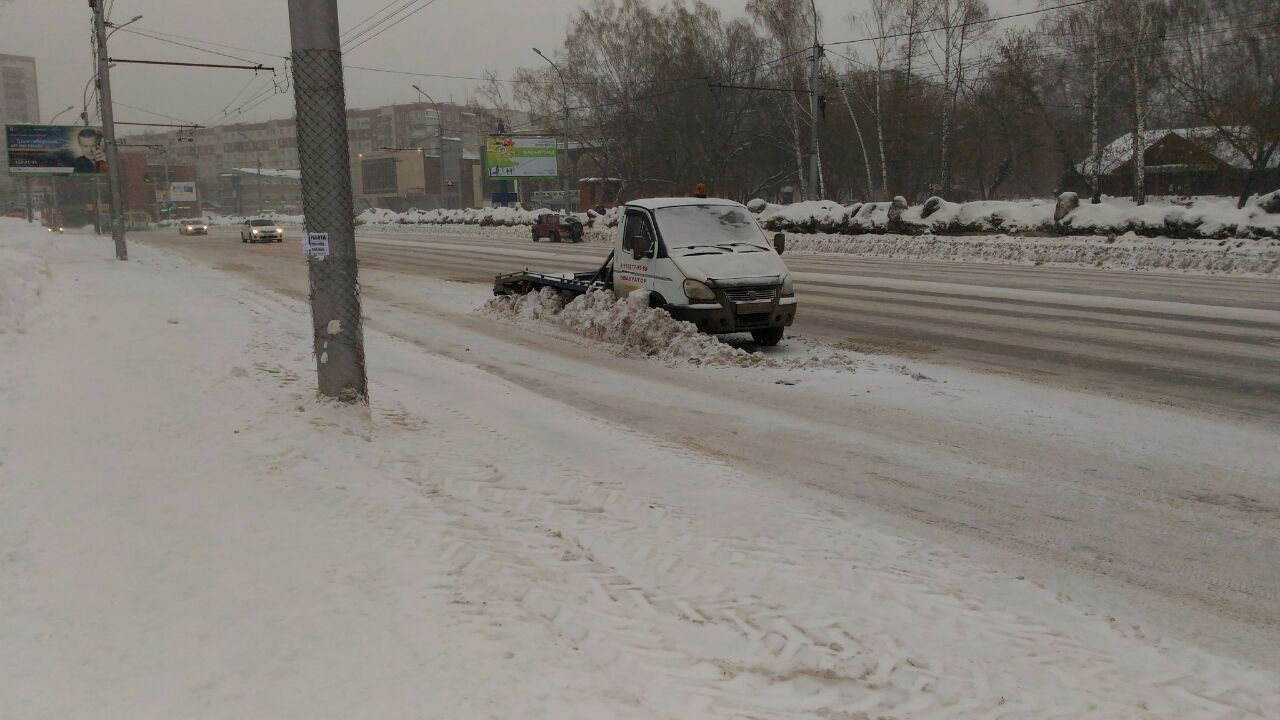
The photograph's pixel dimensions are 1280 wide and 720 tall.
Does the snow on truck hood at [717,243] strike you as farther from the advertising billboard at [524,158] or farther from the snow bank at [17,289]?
the advertising billboard at [524,158]

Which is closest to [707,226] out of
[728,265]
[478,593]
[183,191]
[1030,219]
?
[728,265]

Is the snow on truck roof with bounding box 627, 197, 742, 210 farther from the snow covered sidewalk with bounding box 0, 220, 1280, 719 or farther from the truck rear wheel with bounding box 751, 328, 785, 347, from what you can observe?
the snow covered sidewalk with bounding box 0, 220, 1280, 719

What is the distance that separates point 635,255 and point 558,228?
33.1 m

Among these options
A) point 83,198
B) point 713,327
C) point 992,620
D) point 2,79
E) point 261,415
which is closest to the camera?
point 992,620

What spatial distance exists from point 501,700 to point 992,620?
7.08ft

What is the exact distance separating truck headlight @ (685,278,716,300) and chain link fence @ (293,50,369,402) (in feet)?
15.5

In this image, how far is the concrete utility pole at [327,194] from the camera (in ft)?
22.0

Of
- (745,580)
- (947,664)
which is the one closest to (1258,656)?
(947,664)

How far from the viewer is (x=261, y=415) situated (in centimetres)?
662

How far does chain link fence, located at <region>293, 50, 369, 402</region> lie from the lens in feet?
22.1

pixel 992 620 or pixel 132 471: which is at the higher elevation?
pixel 132 471

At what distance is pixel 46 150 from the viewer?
58469 millimetres

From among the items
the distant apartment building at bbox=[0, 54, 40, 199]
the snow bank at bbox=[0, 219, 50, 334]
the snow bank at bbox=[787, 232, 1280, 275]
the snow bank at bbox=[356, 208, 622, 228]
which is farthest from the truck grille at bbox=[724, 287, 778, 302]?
the distant apartment building at bbox=[0, 54, 40, 199]

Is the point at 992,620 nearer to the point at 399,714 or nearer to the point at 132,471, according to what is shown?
the point at 399,714
